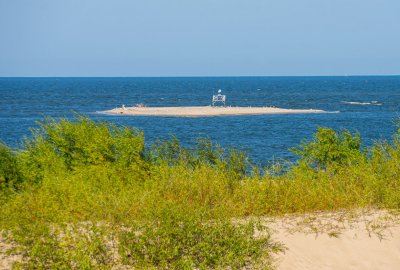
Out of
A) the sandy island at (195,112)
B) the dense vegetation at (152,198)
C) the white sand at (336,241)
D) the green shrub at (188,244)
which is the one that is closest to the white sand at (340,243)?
the white sand at (336,241)

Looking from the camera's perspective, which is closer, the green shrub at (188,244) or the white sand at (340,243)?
the green shrub at (188,244)

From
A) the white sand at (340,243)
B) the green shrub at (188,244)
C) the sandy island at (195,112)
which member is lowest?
the sandy island at (195,112)

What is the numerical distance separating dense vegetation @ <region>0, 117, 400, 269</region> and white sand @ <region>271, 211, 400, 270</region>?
1.97 ft

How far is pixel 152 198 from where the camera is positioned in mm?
15344

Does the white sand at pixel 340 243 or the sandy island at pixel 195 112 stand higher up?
the white sand at pixel 340 243

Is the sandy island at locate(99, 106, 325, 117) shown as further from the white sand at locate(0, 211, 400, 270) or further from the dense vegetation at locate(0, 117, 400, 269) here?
the white sand at locate(0, 211, 400, 270)

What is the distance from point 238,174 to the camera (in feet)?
64.3

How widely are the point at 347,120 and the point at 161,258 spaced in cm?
7055

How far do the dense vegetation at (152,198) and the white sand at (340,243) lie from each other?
0.60m

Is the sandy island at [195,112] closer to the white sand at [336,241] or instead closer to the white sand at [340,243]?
the white sand at [336,241]

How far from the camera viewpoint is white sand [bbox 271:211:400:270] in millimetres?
13156

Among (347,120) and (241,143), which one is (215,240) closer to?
(241,143)

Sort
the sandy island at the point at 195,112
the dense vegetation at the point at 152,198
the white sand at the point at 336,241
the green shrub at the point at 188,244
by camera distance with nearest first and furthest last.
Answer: the green shrub at the point at 188,244
the dense vegetation at the point at 152,198
the white sand at the point at 336,241
the sandy island at the point at 195,112

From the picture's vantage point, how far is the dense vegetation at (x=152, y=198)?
12.3 metres
